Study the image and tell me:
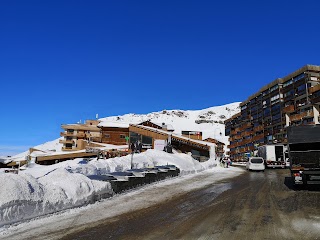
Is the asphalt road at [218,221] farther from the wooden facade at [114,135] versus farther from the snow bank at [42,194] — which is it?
the wooden facade at [114,135]

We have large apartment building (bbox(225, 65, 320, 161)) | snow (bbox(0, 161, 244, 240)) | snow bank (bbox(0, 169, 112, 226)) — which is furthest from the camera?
large apartment building (bbox(225, 65, 320, 161))

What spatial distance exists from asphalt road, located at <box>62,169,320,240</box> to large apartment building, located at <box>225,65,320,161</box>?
144ft

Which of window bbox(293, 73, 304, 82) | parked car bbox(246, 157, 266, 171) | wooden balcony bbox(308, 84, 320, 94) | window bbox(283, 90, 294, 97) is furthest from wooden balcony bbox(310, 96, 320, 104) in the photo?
parked car bbox(246, 157, 266, 171)

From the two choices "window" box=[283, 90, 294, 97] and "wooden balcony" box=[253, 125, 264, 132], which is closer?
"window" box=[283, 90, 294, 97]

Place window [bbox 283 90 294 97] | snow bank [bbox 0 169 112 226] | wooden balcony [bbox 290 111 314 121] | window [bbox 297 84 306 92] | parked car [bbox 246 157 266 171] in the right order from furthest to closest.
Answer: window [bbox 283 90 294 97]
window [bbox 297 84 306 92]
wooden balcony [bbox 290 111 314 121]
parked car [bbox 246 157 266 171]
snow bank [bbox 0 169 112 226]

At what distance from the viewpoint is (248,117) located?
101 meters

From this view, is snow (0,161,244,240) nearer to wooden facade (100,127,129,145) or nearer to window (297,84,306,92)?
wooden facade (100,127,129,145)

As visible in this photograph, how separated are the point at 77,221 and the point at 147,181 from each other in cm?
834

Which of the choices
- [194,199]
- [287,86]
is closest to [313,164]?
[194,199]

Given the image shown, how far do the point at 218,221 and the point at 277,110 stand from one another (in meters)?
78.2

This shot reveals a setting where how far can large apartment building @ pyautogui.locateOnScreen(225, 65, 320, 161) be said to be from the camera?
61812 millimetres

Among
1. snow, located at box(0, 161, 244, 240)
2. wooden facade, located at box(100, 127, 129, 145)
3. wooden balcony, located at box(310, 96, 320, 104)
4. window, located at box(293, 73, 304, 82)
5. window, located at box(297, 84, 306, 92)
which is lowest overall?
snow, located at box(0, 161, 244, 240)

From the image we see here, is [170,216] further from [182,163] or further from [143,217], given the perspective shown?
[182,163]

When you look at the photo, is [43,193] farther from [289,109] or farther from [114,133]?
[289,109]
